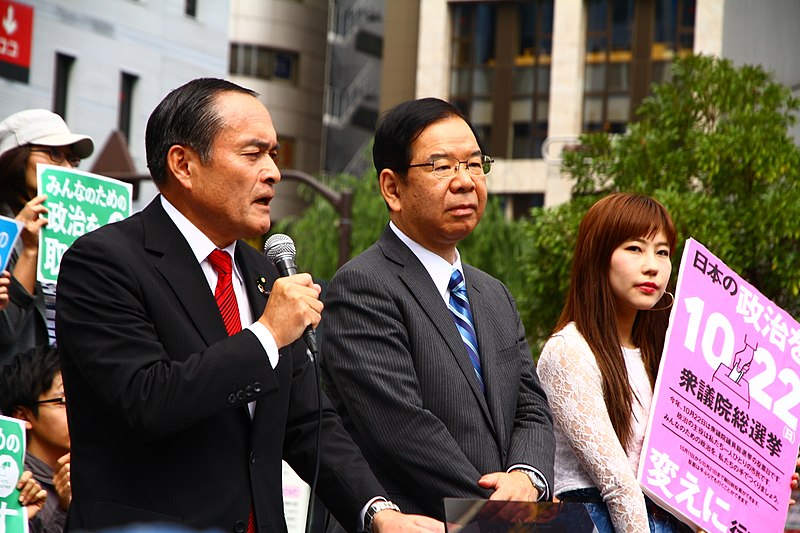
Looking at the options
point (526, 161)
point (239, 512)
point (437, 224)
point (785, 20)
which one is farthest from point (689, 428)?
point (526, 161)

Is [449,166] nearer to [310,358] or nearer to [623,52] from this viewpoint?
[310,358]

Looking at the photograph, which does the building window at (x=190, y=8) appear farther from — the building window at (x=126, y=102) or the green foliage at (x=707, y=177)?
the green foliage at (x=707, y=177)

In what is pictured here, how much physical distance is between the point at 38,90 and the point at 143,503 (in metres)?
17.5

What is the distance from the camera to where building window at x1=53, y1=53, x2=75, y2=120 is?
20422mm

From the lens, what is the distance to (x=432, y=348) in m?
3.94

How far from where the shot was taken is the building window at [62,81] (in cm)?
2042

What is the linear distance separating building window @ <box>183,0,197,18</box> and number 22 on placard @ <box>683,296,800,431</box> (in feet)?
66.7

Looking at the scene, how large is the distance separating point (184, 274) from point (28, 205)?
6.76 ft

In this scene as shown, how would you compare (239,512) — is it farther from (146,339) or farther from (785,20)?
(785,20)

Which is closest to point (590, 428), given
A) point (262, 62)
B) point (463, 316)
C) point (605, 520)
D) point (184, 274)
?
point (605, 520)

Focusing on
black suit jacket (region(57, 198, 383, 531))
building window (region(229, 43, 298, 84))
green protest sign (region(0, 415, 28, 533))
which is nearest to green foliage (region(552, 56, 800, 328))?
green protest sign (region(0, 415, 28, 533))

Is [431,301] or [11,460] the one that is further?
[11,460]

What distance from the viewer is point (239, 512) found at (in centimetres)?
320

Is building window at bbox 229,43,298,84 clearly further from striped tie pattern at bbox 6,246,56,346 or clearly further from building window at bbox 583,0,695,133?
striped tie pattern at bbox 6,246,56,346
